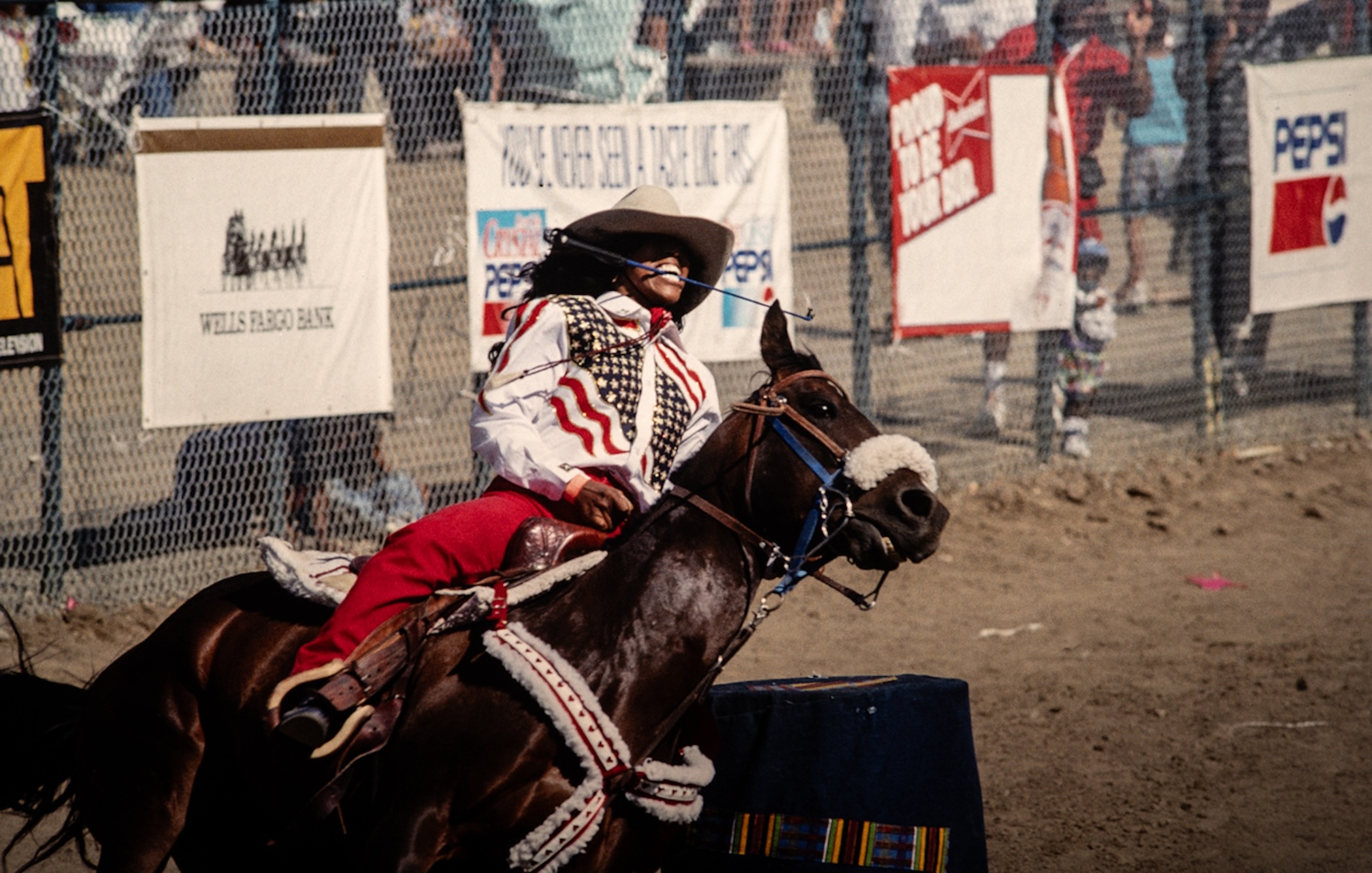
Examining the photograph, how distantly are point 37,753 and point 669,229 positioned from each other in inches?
97.6

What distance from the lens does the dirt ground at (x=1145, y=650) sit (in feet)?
16.3

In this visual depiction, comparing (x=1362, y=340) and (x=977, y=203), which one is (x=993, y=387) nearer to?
(x=977, y=203)

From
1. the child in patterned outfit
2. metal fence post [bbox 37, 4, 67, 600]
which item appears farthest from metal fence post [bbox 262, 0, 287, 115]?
the child in patterned outfit

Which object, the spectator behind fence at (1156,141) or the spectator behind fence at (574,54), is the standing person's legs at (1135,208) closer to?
the spectator behind fence at (1156,141)

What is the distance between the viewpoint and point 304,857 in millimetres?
3449

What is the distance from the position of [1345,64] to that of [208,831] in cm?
1024

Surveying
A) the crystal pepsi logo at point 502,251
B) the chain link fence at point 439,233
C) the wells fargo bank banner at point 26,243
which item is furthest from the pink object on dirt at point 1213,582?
the wells fargo bank banner at point 26,243

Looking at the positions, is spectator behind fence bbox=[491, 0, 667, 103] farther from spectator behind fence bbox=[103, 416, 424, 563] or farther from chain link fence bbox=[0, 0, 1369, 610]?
spectator behind fence bbox=[103, 416, 424, 563]

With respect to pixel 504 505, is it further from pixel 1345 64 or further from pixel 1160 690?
pixel 1345 64

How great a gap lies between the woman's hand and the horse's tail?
1750 millimetres

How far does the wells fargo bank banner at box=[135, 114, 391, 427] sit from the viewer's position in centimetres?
701

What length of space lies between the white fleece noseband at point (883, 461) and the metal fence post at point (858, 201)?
18.9ft

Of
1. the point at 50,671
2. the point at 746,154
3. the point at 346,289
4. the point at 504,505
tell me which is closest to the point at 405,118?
the point at 346,289

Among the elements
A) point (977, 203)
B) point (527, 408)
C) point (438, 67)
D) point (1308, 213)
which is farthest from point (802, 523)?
point (1308, 213)
